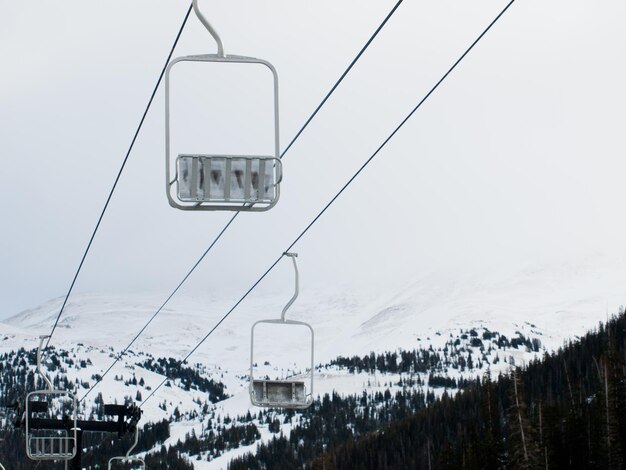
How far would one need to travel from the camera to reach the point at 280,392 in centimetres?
1906

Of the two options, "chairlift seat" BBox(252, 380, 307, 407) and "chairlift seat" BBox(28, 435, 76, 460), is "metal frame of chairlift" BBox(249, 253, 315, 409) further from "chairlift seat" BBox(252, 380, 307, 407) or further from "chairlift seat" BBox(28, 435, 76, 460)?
"chairlift seat" BBox(28, 435, 76, 460)

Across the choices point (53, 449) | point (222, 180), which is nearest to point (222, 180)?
point (222, 180)

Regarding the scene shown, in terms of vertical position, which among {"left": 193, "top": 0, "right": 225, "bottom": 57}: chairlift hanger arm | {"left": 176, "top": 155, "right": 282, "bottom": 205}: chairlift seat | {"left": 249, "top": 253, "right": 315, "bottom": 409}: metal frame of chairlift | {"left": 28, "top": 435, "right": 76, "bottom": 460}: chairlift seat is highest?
{"left": 193, "top": 0, "right": 225, "bottom": 57}: chairlift hanger arm

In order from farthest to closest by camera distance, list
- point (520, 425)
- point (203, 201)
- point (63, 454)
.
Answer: point (520, 425) → point (63, 454) → point (203, 201)

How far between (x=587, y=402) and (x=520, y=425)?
67.8 feet

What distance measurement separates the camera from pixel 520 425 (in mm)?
114625

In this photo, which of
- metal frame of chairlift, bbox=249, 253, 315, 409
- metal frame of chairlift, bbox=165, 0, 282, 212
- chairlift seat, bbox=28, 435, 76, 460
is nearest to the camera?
metal frame of chairlift, bbox=165, 0, 282, 212

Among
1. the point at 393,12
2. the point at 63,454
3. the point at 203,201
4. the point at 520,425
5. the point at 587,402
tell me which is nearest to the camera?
the point at 203,201

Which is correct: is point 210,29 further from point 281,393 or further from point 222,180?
point 281,393

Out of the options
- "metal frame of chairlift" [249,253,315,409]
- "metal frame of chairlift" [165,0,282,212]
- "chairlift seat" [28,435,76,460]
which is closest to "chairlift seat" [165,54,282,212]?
"metal frame of chairlift" [165,0,282,212]

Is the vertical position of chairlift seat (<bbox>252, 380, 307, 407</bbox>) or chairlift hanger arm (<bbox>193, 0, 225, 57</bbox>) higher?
chairlift hanger arm (<bbox>193, 0, 225, 57</bbox>)

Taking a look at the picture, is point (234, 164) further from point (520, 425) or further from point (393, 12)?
point (520, 425)

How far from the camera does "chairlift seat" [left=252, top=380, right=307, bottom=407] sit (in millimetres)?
18719

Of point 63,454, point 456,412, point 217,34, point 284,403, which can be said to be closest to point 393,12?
point 217,34
